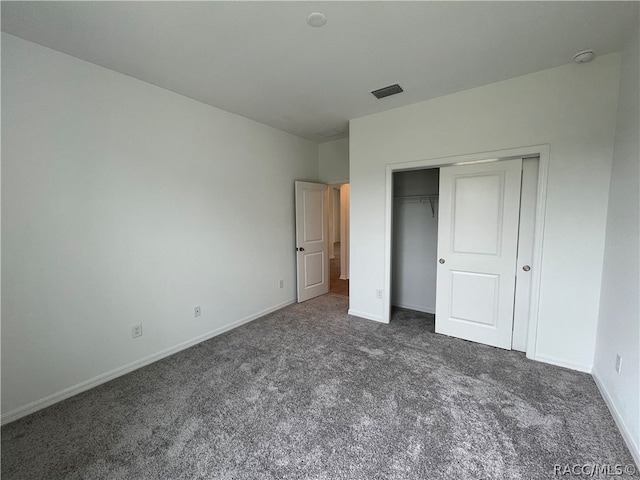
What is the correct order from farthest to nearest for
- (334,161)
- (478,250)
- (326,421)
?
1. (334,161)
2. (478,250)
3. (326,421)

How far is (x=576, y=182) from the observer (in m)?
2.26

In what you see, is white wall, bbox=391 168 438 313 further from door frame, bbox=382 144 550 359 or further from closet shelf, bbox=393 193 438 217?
door frame, bbox=382 144 550 359

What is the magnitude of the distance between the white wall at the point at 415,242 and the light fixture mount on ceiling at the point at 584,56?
5.53 feet

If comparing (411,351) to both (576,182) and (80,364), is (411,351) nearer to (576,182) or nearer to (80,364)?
(576,182)

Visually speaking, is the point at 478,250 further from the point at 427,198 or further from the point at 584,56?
the point at 584,56

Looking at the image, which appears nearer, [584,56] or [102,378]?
[584,56]

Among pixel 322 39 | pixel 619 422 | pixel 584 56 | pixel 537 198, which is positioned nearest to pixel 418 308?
pixel 537 198

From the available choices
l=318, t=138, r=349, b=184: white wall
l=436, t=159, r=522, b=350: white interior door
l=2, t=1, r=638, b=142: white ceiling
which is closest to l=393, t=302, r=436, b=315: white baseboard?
l=436, t=159, r=522, b=350: white interior door

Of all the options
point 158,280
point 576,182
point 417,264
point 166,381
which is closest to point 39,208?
point 158,280

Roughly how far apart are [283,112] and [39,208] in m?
2.49

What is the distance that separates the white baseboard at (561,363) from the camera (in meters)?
2.33

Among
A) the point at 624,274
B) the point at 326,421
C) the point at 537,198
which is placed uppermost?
the point at 537,198

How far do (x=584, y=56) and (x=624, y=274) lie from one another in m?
1.71

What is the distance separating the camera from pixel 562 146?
2.30 m
